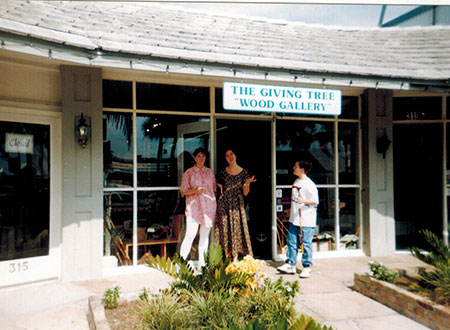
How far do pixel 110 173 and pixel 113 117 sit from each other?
0.84m

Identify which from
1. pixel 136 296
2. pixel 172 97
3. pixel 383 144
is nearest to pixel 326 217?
pixel 383 144

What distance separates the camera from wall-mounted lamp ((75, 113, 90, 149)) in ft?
17.1

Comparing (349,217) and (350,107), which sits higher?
(350,107)

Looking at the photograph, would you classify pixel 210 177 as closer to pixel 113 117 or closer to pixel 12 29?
pixel 113 117

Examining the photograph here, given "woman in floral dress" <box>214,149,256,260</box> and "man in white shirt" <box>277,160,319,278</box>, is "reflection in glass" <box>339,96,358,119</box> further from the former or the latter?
"woman in floral dress" <box>214,149,256,260</box>

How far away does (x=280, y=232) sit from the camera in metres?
6.64

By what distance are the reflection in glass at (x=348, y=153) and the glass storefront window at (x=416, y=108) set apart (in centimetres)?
88

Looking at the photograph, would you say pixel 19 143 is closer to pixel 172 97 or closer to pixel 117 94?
pixel 117 94

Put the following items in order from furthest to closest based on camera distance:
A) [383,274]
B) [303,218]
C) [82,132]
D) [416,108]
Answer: [416,108] < [303,218] < [82,132] < [383,274]

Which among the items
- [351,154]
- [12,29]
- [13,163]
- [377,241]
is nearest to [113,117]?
[13,163]

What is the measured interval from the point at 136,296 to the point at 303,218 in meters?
2.57

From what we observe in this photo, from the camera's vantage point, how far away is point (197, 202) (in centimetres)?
570

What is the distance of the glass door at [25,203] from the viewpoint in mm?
4969

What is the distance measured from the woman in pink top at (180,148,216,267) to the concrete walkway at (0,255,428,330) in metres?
0.73
